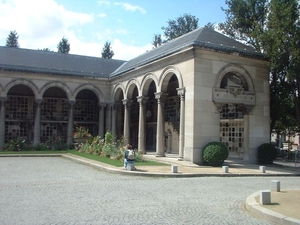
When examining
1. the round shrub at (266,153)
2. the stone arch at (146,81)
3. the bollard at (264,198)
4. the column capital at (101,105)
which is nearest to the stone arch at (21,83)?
the column capital at (101,105)

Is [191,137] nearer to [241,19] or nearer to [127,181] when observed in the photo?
[127,181]

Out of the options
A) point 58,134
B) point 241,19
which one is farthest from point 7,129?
point 241,19

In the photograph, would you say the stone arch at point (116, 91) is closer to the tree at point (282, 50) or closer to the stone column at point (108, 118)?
the stone column at point (108, 118)

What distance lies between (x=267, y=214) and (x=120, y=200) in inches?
137

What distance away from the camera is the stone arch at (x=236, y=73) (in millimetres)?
19453

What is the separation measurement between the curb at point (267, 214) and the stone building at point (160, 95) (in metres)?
10.2

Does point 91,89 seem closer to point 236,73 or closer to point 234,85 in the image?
point 236,73

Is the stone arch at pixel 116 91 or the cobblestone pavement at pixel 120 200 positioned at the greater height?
the stone arch at pixel 116 91

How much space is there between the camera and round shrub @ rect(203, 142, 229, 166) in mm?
17641

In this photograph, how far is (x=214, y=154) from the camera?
1761cm

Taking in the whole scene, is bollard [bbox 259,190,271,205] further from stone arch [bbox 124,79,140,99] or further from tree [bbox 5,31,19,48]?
tree [bbox 5,31,19,48]

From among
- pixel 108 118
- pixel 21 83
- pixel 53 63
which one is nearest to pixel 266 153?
pixel 108 118

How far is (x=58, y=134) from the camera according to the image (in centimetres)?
3200

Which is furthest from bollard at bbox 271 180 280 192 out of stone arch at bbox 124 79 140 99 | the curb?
stone arch at bbox 124 79 140 99
